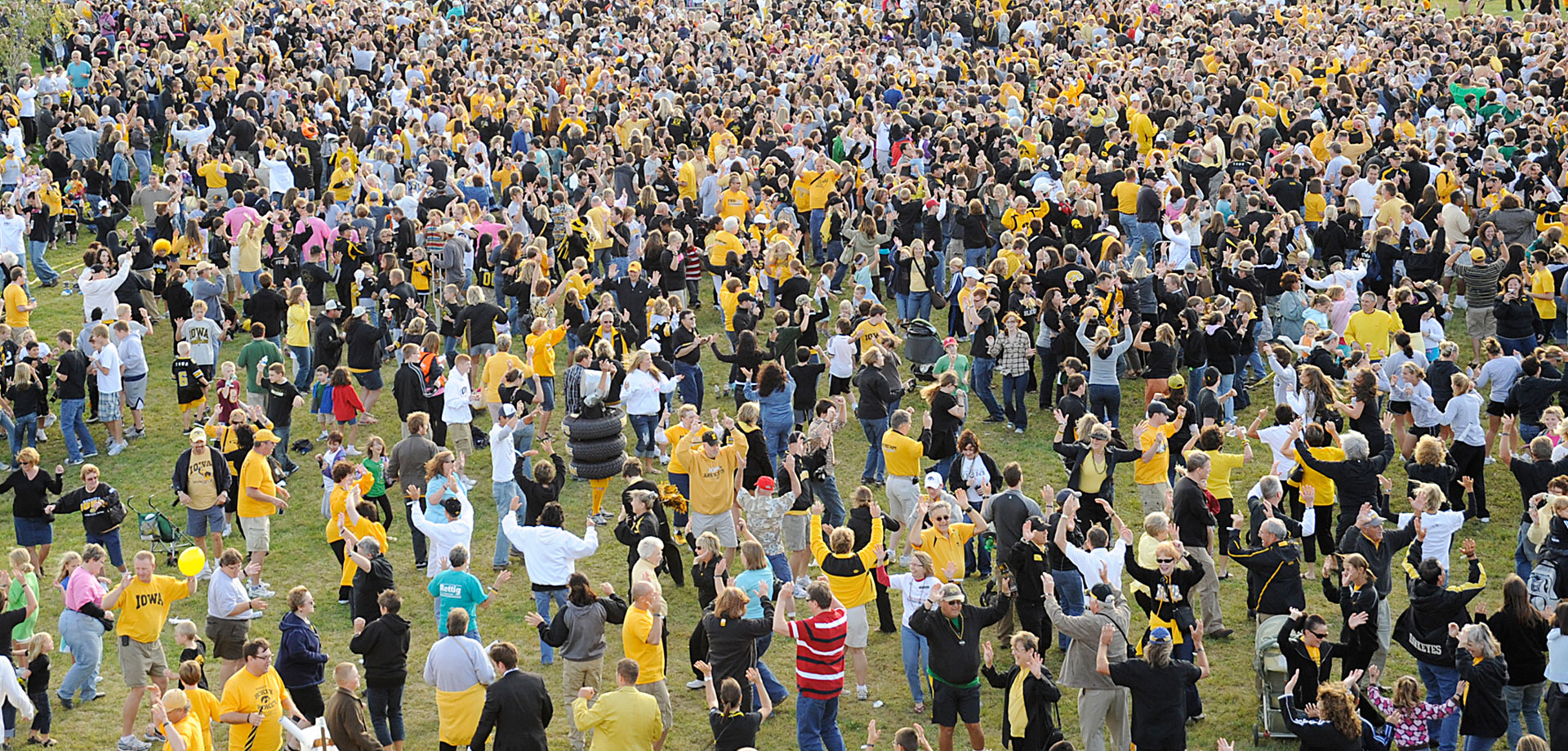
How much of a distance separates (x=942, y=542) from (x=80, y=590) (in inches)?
238

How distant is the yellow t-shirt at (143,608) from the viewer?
11.0m

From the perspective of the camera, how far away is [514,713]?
9.62 metres

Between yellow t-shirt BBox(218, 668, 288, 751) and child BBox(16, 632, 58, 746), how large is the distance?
6.12 feet

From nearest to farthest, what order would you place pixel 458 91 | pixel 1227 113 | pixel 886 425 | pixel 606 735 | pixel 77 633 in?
pixel 606 735 → pixel 77 633 → pixel 886 425 → pixel 1227 113 → pixel 458 91

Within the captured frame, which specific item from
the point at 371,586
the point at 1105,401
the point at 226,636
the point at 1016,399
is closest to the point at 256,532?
the point at 226,636

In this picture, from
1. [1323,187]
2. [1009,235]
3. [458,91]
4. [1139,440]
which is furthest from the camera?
[458,91]

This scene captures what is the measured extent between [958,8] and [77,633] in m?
28.7

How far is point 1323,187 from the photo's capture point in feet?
69.3

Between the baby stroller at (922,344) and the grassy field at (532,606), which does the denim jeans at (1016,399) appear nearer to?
the grassy field at (532,606)

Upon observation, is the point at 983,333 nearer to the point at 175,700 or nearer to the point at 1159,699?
the point at 1159,699

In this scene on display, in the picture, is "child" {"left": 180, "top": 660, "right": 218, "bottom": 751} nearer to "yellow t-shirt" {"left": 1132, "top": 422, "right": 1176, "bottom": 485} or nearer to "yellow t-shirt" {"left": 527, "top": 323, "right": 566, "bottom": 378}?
"yellow t-shirt" {"left": 527, "top": 323, "right": 566, "bottom": 378}

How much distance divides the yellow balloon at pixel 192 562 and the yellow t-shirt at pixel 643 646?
348 cm

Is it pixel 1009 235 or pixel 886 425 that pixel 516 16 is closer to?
pixel 1009 235

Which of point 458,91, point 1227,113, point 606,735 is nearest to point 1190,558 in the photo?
point 606,735
